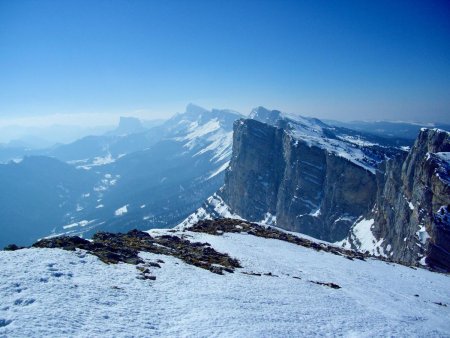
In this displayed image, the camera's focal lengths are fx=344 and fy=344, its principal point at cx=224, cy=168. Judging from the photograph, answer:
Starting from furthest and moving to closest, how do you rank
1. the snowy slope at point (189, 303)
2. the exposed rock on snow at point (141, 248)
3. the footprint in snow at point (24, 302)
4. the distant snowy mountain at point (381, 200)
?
1. the distant snowy mountain at point (381, 200)
2. the exposed rock on snow at point (141, 248)
3. the footprint in snow at point (24, 302)
4. the snowy slope at point (189, 303)

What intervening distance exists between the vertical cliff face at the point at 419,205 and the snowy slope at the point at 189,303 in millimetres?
49417

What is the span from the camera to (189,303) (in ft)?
73.8

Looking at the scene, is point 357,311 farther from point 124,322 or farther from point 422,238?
point 422,238

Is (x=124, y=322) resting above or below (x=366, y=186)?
above

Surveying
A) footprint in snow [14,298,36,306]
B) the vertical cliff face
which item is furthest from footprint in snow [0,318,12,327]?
the vertical cliff face

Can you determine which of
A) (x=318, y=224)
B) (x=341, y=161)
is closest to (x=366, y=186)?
(x=341, y=161)

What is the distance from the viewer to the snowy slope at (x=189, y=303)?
18469 millimetres

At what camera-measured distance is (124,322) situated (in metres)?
18.8

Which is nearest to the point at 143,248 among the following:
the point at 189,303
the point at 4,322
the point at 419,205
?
the point at 189,303

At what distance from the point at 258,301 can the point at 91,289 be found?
11659 mm

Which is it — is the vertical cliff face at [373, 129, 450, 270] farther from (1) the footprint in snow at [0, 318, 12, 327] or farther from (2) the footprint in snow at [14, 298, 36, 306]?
(1) the footprint in snow at [0, 318, 12, 327]

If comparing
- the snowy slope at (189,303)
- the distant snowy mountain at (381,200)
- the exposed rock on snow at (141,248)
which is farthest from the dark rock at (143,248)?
the distant snowy mountain at (381,200)

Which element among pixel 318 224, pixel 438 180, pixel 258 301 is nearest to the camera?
pixel 258 301

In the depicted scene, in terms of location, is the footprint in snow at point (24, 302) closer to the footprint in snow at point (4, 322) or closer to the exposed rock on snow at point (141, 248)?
the footprint in snow at point (4, 322)
